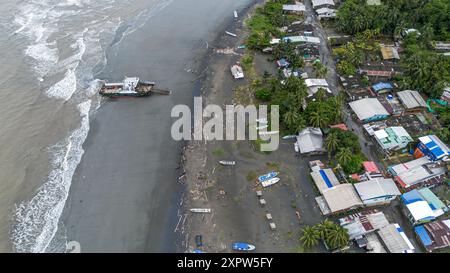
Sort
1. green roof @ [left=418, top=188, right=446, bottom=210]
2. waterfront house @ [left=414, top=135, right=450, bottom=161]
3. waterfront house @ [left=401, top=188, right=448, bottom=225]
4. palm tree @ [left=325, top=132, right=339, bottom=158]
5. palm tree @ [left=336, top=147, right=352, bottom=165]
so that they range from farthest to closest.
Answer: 1. palm tree @ [left=325, top=132, right=339, bottom=158]
2. waterfront house @ [left=414, top=135, right=450, bottom=161]
3. palm tree @ [left=336, top=147, right=352, bottom=165]
4. green roof @ [left=418, top=188, right=446, bottom=210]
5. waterfront house @ [left=401, top=188, right=448, bottom=225]

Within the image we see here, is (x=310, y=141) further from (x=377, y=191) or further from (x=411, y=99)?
(x=411, y=99)

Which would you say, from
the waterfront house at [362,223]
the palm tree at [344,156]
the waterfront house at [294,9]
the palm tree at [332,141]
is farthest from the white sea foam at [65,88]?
the waterfront house at [294,9]

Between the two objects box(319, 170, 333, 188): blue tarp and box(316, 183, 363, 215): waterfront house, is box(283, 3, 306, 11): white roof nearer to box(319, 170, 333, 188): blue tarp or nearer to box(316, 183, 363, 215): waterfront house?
box(319, 170, 333, 188): blue tarp

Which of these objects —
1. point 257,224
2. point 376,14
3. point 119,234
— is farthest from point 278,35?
point 119,234

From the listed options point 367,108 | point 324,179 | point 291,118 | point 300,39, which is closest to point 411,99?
point 367,108

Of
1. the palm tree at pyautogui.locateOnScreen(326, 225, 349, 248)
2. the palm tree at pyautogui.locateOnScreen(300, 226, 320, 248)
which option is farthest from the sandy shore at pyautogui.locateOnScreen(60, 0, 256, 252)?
the palm tree at pyautogui.locateOnScreen(326, 225, 349, 248)

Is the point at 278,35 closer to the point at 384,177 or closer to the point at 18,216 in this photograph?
the point at 384,177
